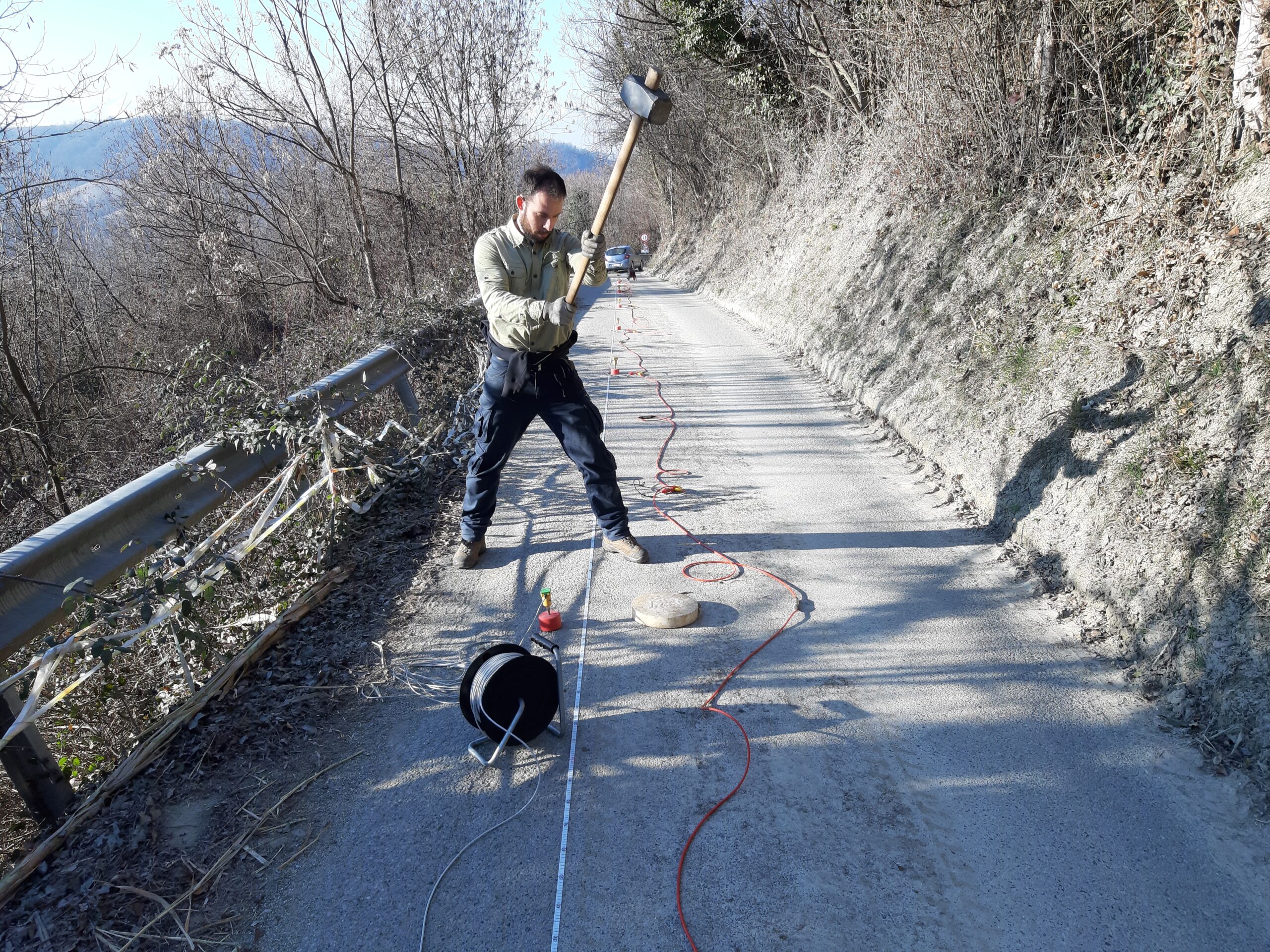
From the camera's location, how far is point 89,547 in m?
3.13

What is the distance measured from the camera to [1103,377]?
4.64m

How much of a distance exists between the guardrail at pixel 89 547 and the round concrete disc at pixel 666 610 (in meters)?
2.32

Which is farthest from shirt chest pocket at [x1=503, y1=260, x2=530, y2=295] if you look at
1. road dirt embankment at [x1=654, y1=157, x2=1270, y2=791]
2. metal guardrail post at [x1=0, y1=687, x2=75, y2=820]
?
road dirt embankment at [x1=654, y1=157, x2=1270, y2=791]

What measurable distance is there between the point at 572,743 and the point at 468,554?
1.82 metres

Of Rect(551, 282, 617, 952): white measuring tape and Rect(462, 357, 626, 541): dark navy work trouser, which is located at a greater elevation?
Rect(462, 357, 626, 541): dark navy work trouser

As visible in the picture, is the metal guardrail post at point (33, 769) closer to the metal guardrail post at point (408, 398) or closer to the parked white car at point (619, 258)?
the metal guardrail post at point (408, 398)

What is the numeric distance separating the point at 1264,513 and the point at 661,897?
9.74ft

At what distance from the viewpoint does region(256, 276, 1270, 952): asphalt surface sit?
229cm

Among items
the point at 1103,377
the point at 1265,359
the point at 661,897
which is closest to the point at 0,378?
the point at 661,897

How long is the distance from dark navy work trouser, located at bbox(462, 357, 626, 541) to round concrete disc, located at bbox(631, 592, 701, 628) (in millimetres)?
739

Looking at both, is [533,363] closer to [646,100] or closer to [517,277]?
[517,277]

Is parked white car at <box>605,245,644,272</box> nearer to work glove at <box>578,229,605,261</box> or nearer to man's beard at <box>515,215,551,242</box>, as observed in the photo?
man's beard at <box>515,215,551,242</box>

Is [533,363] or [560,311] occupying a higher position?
[560,311]

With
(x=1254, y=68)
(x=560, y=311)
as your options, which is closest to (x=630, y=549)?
(x=560, y=311)
